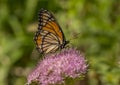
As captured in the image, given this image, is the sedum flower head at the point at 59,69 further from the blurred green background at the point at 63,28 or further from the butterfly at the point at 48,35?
the blurred green background at the point at 63,28

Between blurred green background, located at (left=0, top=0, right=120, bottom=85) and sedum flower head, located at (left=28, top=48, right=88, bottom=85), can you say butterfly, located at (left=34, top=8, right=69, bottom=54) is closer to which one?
sedum flower head, located at (left=28, top=48, right=88, bottom=85)

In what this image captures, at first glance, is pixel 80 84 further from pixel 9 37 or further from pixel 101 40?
pixel 9 37

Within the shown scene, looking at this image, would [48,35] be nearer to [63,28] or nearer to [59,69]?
[59,69]

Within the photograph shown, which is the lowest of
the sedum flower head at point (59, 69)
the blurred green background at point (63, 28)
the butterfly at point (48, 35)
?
the blurred green background at point (63, 28)

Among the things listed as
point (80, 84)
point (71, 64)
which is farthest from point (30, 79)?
point (80, 84)

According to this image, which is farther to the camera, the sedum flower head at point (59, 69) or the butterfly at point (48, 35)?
the butterfly at point (48, 35)

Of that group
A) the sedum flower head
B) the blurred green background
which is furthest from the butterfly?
the blurred green background

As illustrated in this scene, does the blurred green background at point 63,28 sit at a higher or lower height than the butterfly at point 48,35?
lower

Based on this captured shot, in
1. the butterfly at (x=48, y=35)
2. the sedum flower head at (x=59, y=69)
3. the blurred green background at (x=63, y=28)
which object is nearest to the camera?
the sedum flower head at (x=59, y=69)

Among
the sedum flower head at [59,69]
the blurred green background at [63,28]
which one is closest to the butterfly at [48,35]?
the sedum flower head at [59,69]
